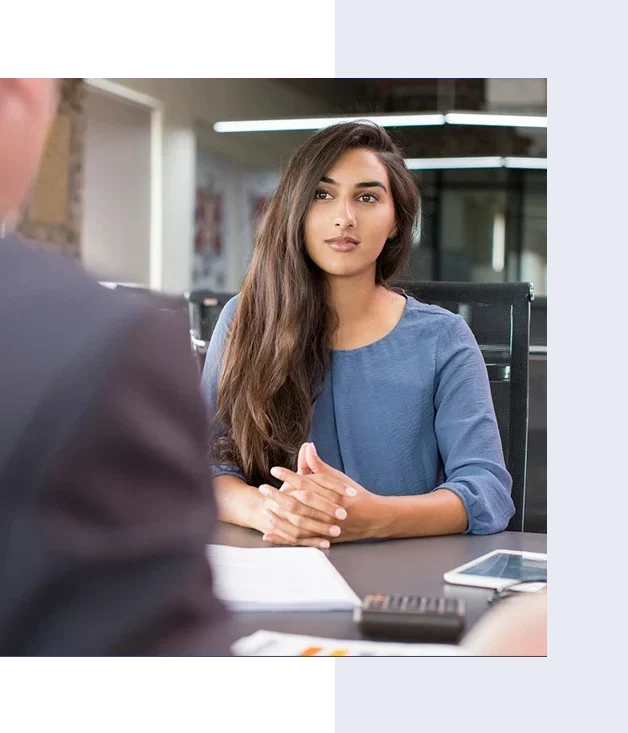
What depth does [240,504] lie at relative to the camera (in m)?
1.82

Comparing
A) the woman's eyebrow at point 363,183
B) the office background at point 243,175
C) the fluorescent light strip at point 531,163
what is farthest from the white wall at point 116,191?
the fluorescent light strip at point 531,163

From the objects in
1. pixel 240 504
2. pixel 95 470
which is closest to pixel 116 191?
pixel 240 504

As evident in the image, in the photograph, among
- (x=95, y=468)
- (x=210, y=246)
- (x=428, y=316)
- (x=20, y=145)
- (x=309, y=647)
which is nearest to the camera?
(x=95, y=468)

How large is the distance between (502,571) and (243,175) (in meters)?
0.91

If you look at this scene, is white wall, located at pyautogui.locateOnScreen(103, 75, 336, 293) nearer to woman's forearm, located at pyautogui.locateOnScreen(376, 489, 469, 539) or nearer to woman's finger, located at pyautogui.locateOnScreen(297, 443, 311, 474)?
woman's finger, located at pyautogui.locateOnScreen(297, 443, 311, 474)

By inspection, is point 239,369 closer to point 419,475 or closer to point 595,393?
point 419,475

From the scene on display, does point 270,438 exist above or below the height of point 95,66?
below

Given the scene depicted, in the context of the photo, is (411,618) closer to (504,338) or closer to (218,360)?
(218,360)

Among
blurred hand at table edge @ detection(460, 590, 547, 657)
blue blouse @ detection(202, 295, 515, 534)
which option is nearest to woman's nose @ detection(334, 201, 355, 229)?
blue blouse @ detection(202, 295, 515, 534)

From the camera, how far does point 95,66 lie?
6.65ft

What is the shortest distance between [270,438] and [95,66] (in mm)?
838

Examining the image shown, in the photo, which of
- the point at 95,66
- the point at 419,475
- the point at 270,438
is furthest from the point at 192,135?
the point at 419,475

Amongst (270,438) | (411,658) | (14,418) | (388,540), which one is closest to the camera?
(14,418)

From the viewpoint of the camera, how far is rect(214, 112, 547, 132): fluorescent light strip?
1.99 metres
